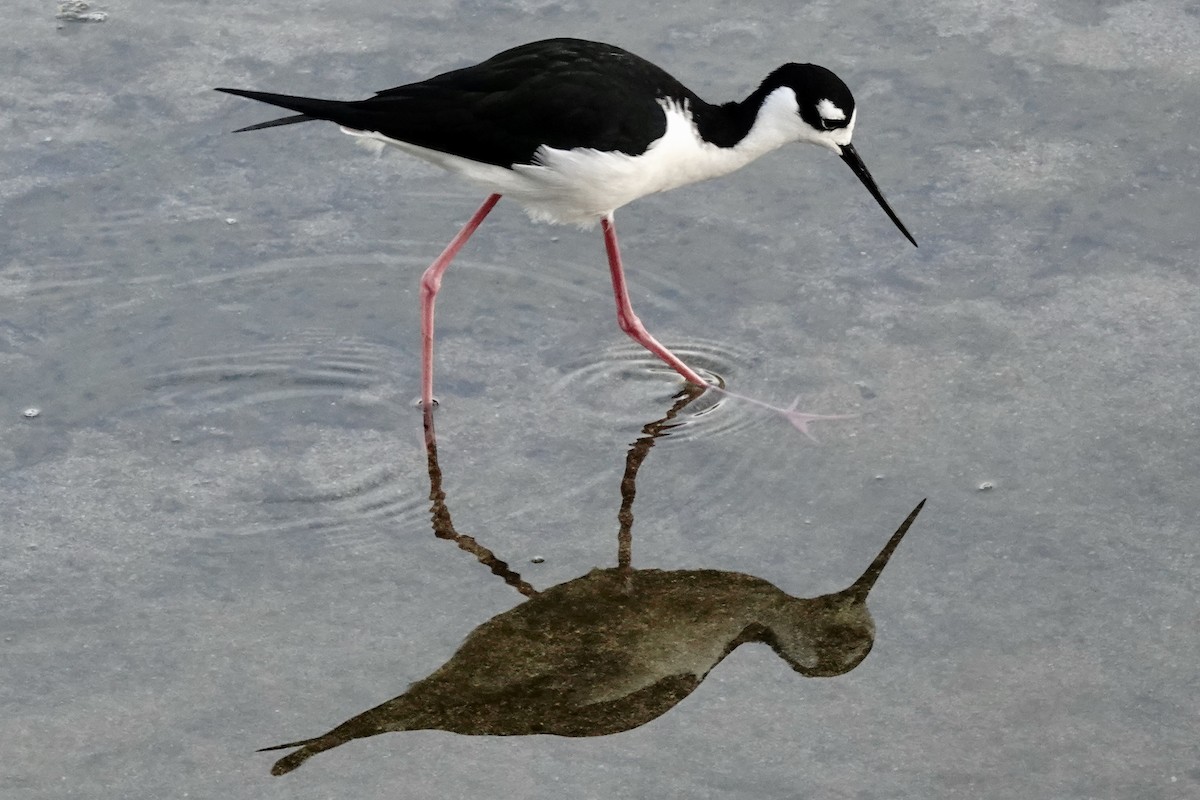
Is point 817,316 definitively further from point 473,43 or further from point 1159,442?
point 473,43

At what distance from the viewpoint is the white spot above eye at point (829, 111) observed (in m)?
4.94

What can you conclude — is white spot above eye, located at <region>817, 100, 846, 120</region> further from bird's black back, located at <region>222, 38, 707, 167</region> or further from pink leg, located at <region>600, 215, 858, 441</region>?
pink leg, located at <region>600, 215, 858, 441</region>

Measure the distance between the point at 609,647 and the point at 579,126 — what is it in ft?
4.68

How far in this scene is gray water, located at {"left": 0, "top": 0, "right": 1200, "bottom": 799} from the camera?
377 cm

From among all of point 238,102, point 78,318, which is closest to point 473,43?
point 238,102

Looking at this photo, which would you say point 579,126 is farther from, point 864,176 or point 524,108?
point 864,176

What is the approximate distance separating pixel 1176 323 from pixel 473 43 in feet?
8.65

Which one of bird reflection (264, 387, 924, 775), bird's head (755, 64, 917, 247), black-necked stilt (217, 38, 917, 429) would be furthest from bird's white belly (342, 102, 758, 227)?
bird reflection (264, 387, 924, 775)

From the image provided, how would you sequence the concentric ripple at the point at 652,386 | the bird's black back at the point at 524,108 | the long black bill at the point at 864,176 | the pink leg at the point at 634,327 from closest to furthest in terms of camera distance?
the bird's black back at the point at 524,108
the concentric ripple at the point at 652,386
the pink leg at the point at 634,327
the long black bill at the point at 864,176

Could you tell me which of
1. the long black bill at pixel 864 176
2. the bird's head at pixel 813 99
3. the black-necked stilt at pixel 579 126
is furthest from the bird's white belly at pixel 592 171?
the long black bill at pixel 864 176

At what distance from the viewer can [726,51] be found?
632 centimetres

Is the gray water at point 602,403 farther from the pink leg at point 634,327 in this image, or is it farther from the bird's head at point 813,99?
the bird's head at point 813,99

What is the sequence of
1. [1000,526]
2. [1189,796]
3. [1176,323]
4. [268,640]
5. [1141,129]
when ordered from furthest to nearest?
[1141,129] < [1176,323] < [1000,526] < [268,640] < [1189,796]

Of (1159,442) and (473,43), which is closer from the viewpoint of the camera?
(1159,442)
